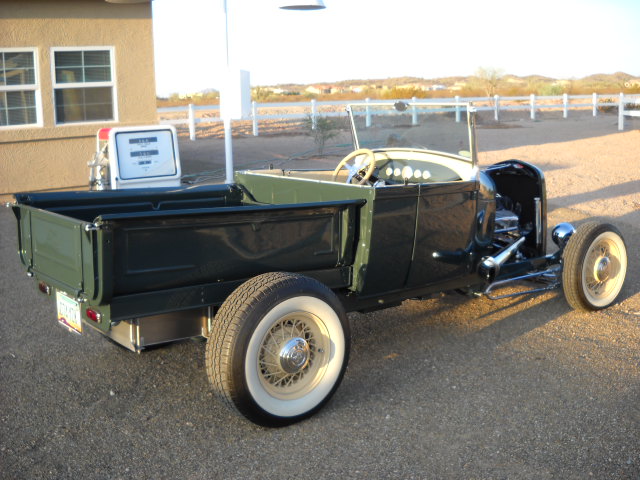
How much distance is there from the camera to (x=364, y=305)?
4.84m

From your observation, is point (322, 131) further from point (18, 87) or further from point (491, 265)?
point (491, 265)

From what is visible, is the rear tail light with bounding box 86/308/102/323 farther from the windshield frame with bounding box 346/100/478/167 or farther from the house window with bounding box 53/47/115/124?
the house window with bounding box 53/47/115/124

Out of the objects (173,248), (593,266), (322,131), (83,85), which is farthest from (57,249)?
(322,131)

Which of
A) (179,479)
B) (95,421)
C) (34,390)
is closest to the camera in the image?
(179,479)

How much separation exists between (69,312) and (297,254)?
1.33 meters

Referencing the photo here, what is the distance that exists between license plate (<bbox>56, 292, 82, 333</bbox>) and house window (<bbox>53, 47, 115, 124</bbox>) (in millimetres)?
8373

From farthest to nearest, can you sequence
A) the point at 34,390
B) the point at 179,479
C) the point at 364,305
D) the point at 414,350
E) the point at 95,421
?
1. the point at 414,350
2. the point at 364,305
3. the point at 34,390
4. the point at 95,421
5. the point at 179,479

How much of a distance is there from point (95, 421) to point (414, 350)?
2.20 meters

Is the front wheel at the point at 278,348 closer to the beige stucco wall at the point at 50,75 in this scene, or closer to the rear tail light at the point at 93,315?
the rear tail light at the point at 93,315

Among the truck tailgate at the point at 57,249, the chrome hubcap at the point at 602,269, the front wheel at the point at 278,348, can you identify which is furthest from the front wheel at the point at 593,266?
the truck tailgate at the point at 57,249

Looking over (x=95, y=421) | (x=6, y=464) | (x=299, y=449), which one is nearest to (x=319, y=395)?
(x=299, y=449)

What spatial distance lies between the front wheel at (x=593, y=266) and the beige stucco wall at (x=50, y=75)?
8.57m

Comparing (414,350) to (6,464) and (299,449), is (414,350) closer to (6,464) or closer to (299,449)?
(299,449)

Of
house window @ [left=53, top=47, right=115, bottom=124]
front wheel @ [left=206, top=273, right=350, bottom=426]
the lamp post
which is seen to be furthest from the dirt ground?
house window @ [left=53, top=47, right=115, bottom=124]
